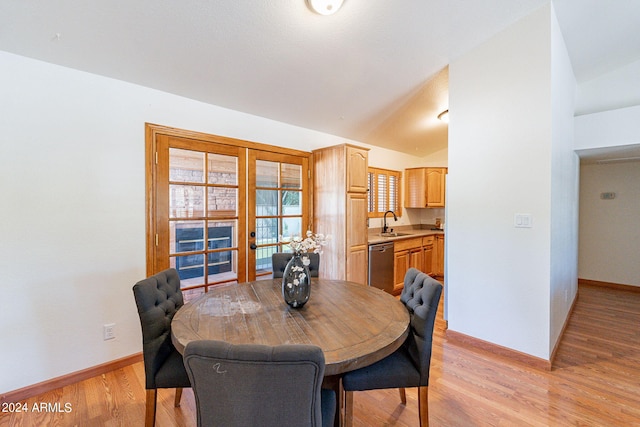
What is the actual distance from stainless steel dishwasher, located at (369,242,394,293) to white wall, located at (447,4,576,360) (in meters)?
1.11

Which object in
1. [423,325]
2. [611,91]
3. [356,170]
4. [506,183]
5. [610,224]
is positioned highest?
[611,91]

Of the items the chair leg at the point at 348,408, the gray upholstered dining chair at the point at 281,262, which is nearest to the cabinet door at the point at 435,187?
the gray upholstered dining chair at the point at 281,262

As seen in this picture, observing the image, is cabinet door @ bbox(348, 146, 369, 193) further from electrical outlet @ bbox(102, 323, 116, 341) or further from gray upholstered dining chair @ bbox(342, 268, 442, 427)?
electrical outlet @ bbox(102, 323, 116, 341)

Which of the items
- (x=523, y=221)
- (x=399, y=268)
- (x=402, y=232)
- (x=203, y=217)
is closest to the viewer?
(x=523, y=221)

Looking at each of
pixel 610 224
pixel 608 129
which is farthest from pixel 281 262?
pixel 610 224

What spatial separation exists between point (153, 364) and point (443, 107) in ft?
13.4

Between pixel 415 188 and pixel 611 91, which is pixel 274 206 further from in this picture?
pixel 611 91

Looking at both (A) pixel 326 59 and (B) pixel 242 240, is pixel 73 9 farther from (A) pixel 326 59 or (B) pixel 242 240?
(B) pixel 242 240

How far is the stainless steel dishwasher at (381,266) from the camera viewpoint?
3.81m

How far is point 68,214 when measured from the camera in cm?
208

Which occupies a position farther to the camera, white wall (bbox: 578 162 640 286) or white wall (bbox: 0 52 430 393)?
white wall (bbox: 578 162 640 286)

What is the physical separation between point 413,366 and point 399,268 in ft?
9.56

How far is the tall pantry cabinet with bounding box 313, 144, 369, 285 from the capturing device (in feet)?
11.1

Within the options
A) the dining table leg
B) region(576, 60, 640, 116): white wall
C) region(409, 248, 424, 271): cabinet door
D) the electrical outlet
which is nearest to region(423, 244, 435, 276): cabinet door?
region(409, 248, 424, 271): cabinet door
